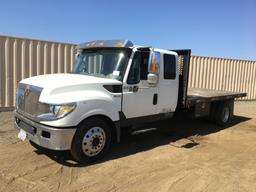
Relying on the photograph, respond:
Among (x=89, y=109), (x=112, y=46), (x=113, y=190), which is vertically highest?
(x=112, y=46)

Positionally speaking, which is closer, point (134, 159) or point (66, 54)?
point (134, 159)

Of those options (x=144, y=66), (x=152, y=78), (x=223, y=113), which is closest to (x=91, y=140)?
(x=152, y=78)

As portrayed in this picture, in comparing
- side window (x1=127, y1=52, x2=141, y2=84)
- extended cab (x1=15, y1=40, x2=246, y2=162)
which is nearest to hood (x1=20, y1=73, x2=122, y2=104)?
extended cab (x1=15, y1=40, x2=246, y2=162)

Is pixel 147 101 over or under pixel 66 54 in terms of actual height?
under

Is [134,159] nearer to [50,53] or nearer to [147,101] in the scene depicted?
[147,101]

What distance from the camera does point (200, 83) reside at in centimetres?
1454

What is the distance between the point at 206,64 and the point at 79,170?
37.8ft

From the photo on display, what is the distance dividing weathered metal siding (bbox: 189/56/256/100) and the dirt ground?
24.8 feet

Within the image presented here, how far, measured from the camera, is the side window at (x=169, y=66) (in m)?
6.29

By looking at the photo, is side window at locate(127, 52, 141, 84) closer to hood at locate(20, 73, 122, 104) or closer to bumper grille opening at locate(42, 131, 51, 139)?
hood at locate(20, 73, 122, 104)

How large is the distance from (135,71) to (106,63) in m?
0.61

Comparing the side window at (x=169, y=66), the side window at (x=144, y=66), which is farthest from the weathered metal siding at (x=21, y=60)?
the side window at (x=144, y=66)

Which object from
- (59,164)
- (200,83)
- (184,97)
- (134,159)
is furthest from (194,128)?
(200,83)

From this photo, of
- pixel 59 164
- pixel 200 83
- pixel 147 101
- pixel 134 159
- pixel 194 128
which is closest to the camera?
pixel 59 164
